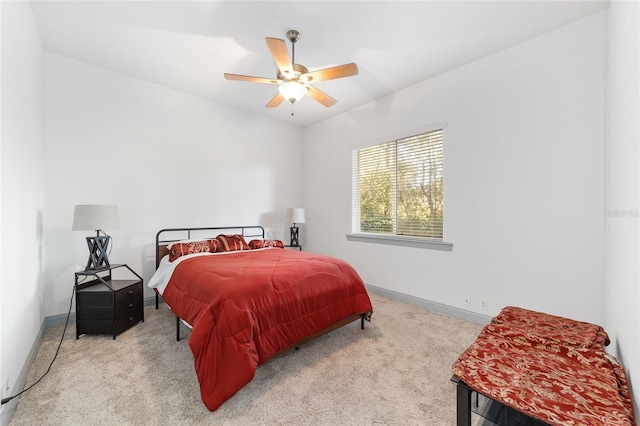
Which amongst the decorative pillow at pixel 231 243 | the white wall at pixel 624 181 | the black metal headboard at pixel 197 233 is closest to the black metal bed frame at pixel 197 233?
the black metal headboard at pixel 197 233

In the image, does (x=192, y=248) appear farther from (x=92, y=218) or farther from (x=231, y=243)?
(x=92, y=218)

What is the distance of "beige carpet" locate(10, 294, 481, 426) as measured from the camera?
5.31ft

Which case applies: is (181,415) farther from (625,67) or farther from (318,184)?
(318,184)

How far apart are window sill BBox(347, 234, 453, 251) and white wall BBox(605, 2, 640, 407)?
1413 mm

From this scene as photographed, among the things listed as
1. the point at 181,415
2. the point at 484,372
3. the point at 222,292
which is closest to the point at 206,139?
the point at 222,292

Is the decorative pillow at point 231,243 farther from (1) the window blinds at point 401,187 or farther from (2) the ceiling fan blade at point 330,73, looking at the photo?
(2) the ceiling fan blade at point 330,73

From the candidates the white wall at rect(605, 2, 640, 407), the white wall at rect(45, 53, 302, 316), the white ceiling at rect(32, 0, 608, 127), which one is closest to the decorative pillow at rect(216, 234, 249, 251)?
the white wall at rect(45, 53, 302, 316)

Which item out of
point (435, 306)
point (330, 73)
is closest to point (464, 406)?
point (435, 306)

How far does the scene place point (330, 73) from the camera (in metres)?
2.33

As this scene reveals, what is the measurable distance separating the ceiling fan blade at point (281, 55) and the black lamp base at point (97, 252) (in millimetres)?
2517

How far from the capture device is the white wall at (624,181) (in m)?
1.23

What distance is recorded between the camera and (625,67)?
1513 millimetres

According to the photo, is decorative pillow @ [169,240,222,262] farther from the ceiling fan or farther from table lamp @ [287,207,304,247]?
the ceiling fan

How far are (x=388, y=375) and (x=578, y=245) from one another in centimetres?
205
